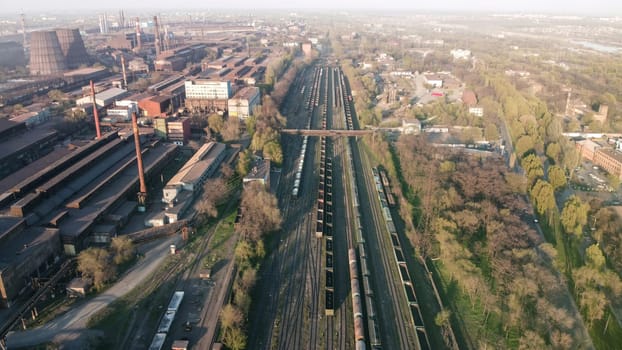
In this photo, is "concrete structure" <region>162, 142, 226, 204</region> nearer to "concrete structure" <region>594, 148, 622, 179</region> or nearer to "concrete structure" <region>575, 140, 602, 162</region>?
"concrete structure" <region>594, 148, 622, 179</region>

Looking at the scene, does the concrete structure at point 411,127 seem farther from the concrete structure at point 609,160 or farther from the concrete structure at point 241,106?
the concrete structure at point 241,106

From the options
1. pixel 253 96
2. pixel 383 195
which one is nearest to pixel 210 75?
pixel 253 96

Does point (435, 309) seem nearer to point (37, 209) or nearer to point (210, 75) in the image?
point (37, 209)

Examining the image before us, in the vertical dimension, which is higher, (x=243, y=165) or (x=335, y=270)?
(x=243, y=165)

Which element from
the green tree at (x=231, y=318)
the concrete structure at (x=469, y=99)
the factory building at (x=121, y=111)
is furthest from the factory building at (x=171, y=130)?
the concrete structure at (x=469, y=99)

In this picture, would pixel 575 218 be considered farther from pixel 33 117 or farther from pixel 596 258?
pixel 33 117

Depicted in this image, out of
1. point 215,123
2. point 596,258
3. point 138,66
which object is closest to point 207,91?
point 215,123

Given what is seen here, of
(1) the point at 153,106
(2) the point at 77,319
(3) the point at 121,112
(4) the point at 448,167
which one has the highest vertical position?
(1) the point at 153,106
